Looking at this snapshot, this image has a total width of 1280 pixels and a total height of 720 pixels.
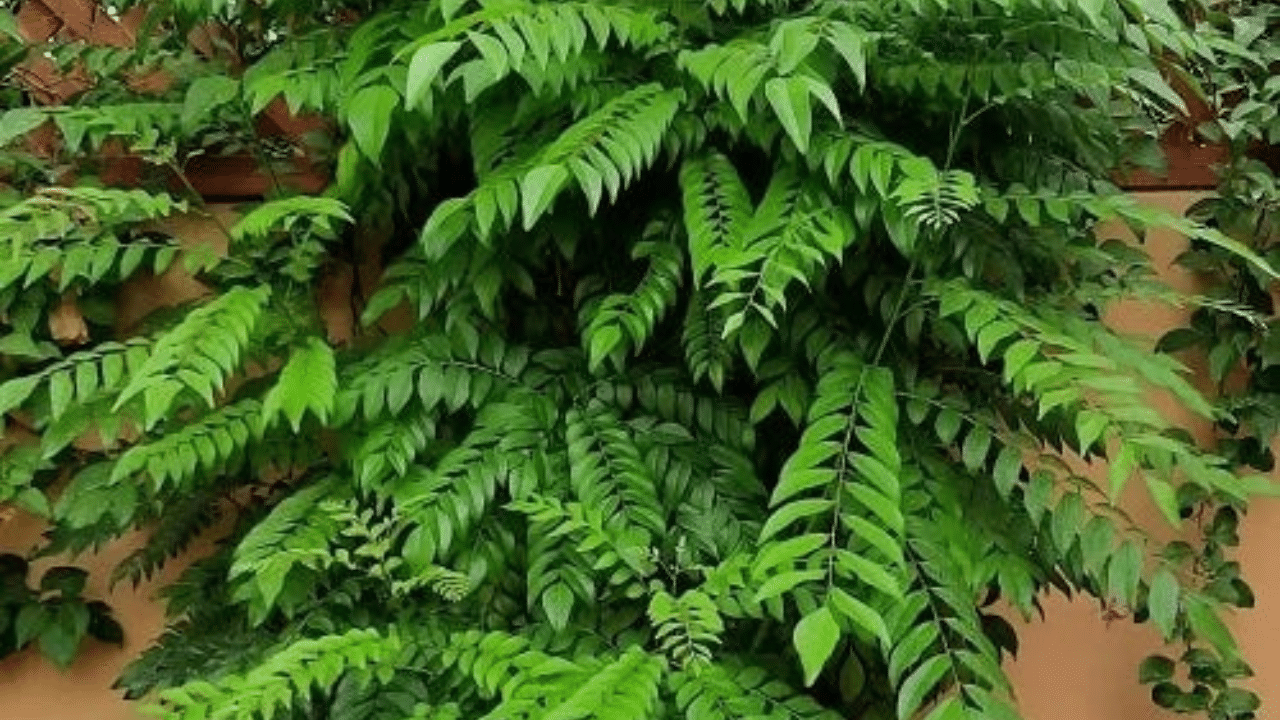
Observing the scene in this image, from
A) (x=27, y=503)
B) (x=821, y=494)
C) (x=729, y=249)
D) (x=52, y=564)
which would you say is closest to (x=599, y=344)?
(x=729, y=249)

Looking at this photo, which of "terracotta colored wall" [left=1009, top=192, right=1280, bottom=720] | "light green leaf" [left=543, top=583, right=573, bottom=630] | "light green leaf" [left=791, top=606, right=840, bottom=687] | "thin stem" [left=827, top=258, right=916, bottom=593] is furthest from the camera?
"terracotta colored wall" [left=1009, top=192, right=1280, bottom=720]

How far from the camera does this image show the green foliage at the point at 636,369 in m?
1.65

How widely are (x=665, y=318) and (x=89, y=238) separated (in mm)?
868

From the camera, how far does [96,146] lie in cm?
210

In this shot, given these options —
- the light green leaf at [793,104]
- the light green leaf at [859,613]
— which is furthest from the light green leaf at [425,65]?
the light green leaf at [859,613]

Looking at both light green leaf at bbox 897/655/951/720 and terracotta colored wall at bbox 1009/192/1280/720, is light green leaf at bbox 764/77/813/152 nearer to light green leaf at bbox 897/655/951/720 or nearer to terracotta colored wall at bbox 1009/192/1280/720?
light green leaf at bbox 897/655/951/720

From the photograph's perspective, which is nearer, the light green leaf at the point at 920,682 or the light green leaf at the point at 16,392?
the light green leaf at the point at 920,682

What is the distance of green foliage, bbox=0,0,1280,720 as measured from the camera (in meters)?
1.65

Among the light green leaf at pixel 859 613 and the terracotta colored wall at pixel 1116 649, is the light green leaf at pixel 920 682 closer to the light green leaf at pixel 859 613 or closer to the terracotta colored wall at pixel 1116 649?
the light green leaf at pixel 859 613

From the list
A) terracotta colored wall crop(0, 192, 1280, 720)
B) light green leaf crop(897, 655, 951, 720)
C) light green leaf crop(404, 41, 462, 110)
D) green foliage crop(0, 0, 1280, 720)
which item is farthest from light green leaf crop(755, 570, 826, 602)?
terracotta colored wall crop(0, 192, 1280, 720)

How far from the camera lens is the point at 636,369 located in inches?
77.0

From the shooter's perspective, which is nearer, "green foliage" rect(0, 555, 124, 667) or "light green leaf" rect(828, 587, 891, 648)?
"light green leaf" rect(828, 587, 891, 648)

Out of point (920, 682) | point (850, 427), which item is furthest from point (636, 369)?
point (920, 682)

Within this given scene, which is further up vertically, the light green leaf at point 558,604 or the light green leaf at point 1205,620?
the light green leaf at point 558,604
